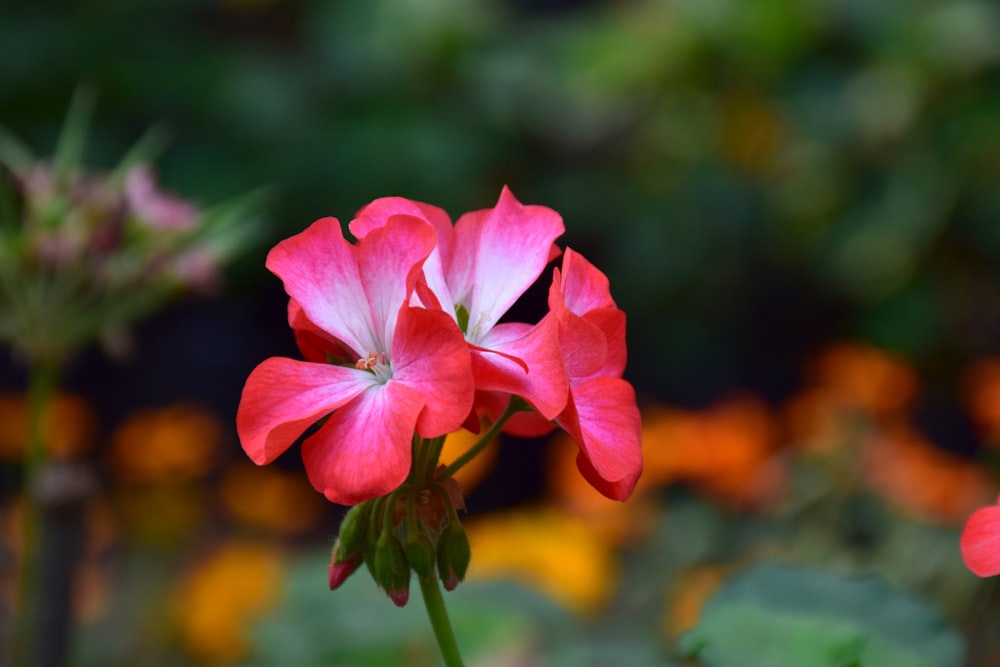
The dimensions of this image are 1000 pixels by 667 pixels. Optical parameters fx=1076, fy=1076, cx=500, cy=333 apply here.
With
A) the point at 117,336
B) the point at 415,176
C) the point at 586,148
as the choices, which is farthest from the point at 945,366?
the point at 117,336

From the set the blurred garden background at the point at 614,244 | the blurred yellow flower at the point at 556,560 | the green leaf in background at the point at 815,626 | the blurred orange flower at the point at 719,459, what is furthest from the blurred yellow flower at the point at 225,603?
the green leaf in background at the point at 815,626

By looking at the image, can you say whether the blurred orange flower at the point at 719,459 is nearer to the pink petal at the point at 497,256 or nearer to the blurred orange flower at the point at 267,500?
the blurred orange flower at the point at 267,500

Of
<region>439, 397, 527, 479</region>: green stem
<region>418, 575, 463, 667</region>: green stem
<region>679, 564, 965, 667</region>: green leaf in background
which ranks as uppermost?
<region>439, 397, 527, 479</region>: green stem

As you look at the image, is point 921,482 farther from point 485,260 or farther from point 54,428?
point 54,428

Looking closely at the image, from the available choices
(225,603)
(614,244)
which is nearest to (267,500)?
(225,603)

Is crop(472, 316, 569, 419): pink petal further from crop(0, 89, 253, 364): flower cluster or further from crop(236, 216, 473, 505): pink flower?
crop(0, 89, 253, 364): flower cluster

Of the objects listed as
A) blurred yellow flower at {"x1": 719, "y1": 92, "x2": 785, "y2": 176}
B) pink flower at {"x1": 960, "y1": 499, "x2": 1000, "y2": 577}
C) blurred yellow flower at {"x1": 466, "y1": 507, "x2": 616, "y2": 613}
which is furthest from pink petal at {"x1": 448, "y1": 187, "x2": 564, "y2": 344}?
blurred yellow flower at {"x1": 719, "y1": 92, "x2": 785, "y2": 176}

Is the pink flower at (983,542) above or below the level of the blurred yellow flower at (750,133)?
above
